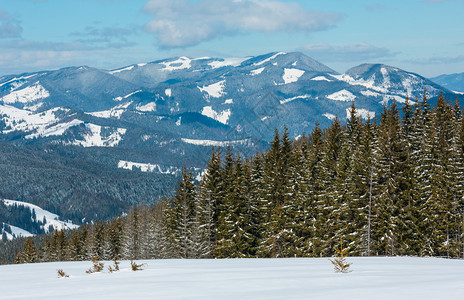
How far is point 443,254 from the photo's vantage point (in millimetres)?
41812

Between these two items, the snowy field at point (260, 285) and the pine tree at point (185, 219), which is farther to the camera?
the pine tree at point (185, 219)

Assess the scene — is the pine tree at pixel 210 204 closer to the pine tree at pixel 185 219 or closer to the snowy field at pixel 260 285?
the pine tree at pixel 185 219

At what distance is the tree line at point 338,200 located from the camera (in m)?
38.9

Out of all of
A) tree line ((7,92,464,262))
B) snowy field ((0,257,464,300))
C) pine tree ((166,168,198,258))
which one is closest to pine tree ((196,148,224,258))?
tree line ((7,92,464,262))

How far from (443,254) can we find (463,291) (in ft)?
128

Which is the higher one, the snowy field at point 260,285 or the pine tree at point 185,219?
the snowy field at point 260,285

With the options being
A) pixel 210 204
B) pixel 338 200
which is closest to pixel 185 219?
pixel 210 204

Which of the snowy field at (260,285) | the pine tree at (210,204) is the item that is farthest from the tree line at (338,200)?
the snowy field at (260,285)

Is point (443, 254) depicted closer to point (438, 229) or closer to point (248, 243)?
point (438, 229)

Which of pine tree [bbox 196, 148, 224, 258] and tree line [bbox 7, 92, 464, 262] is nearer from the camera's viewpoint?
tree line [bbox 7, 92, 464, 262]

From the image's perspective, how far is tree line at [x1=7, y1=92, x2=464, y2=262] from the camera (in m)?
38.9

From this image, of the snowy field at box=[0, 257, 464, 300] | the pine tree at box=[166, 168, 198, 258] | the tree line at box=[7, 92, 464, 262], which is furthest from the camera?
the pine tree at box=[166, 168, 198, 258]

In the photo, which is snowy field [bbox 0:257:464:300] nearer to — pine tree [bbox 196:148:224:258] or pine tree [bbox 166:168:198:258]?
pine tree [bbox 196:148:224:258]

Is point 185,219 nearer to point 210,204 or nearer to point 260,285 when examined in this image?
point 210,204
